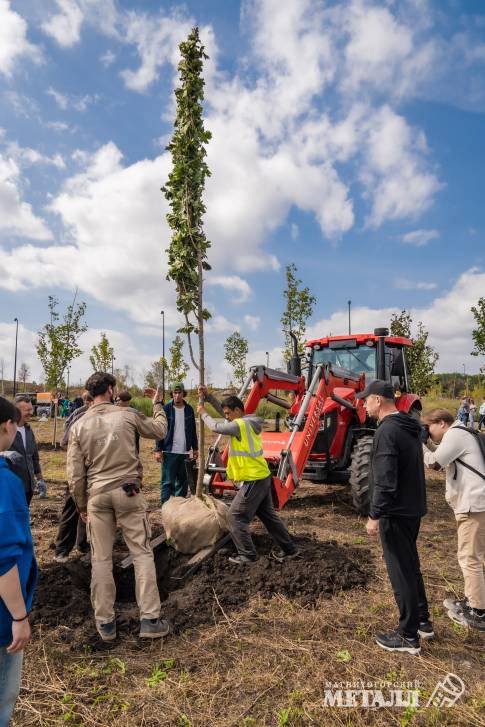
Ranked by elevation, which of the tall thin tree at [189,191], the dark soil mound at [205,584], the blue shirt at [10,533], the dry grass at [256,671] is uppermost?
the tall thin tree at [189,191]

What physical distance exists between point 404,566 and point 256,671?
4.14ft

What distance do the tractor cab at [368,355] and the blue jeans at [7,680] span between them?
684 cm

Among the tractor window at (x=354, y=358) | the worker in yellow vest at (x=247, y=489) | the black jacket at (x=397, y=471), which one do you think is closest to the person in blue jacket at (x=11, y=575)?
the black jacket at (x=397, y=471)

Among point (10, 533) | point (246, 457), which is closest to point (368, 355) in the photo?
point (246, 457)

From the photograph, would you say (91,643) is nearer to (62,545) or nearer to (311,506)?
(62,545)

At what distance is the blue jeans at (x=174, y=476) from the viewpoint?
7109 millimetres

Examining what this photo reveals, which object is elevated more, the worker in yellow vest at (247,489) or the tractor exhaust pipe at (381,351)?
the tractor exhaust pipe at (381,351)

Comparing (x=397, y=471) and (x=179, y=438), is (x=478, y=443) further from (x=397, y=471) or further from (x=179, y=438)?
(x=179, y=438)

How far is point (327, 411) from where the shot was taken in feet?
25.8

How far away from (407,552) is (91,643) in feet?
8.03

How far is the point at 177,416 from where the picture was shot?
712 cm

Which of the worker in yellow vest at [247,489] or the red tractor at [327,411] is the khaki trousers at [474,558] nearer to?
the worker in yellow vest at [247,489]
